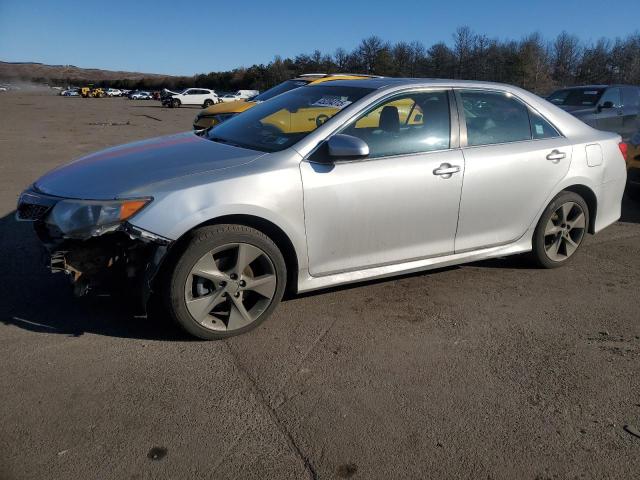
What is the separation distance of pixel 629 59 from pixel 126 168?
209 ft

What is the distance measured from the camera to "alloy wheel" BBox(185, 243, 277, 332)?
321 centimetres

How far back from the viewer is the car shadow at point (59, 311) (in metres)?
3.40

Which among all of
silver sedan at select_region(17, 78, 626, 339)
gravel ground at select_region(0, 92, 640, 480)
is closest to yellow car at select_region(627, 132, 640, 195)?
silver sedan at select_region(17, 78, 626, 339)

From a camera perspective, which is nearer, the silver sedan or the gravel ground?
the gravel ground

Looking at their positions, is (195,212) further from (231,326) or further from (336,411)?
(336,411)

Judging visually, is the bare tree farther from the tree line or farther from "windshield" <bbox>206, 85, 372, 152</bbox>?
"windshield" <bbox>206, 85, 372, 152</bbox>

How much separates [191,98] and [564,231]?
144ft

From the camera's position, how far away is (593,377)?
120 inches

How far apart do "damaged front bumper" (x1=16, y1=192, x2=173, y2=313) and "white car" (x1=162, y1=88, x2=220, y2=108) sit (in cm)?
4229

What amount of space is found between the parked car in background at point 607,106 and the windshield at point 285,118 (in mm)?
8984

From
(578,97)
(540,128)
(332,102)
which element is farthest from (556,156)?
(578,97)

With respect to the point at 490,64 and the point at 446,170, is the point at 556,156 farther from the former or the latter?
the point at 490,64

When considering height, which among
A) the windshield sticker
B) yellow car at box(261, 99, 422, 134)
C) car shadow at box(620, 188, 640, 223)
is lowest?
car shadow at box(620, 188, 640, 223)

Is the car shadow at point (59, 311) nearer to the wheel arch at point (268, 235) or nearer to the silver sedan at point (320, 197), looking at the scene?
the silver sedan at point (320, 197)
